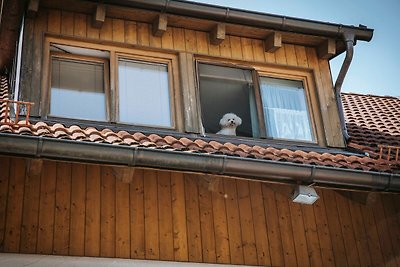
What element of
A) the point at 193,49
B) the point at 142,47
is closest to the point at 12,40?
the point at 142,47

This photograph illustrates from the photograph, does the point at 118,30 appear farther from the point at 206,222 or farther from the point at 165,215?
the point at 206,222

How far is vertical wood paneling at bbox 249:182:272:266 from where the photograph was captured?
926 centimetres

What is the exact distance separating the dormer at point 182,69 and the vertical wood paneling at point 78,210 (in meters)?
0.90

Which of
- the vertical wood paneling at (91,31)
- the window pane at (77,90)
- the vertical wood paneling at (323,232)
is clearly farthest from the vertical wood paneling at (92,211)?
the vertical wood paneling at (323,232)

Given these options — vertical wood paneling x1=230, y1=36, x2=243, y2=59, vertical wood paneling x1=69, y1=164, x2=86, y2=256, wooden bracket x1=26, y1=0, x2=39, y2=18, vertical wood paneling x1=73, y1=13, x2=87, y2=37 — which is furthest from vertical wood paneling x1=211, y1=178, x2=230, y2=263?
wooden bracket x1=26, y1=0, x2=39, y2=18

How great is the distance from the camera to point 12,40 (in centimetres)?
1105

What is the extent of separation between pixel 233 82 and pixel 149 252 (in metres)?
3.45

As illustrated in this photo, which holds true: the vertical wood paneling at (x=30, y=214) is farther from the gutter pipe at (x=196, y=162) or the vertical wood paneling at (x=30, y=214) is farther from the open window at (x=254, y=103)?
the open window at (x=254, y=103)

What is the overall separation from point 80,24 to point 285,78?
3406mm

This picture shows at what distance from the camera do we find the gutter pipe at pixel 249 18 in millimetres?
10586

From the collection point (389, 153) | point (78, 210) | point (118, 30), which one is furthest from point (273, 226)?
point (118, 30)

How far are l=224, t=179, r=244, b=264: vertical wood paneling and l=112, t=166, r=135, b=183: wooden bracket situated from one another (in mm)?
1473

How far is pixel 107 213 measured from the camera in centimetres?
881

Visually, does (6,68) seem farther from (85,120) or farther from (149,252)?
(149,252)
